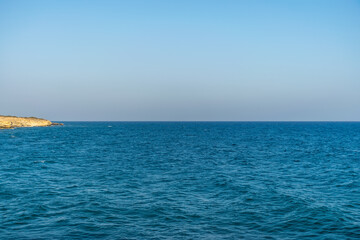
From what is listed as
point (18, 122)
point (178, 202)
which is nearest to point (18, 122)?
point (18, 122)

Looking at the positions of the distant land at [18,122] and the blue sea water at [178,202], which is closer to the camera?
the blue sea water at [178,202]

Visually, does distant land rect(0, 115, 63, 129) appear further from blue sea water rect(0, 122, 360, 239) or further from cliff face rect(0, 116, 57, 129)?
blue sea water rect(0, 122, 360, 239)

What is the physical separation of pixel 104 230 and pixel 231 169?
23998 mm

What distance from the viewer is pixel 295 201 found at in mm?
22609

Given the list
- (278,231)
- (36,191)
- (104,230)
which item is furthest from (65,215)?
(278,231)

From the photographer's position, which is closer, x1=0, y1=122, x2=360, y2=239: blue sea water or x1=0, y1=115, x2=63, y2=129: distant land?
x1=0, y1=122, x2=360, y2=239: blue sea water

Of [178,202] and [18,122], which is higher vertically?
[18,122]

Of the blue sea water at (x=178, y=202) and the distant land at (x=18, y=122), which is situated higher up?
the distant land at (x=18, y=122)

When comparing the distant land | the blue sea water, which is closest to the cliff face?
the distant land

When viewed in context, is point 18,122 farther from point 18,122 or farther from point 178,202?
point 178,202

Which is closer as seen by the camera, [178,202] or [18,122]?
[178,202]

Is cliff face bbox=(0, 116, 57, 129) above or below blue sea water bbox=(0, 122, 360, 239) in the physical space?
above

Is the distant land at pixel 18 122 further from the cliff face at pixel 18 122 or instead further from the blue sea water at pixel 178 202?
the blue sea water at pixel 178 202

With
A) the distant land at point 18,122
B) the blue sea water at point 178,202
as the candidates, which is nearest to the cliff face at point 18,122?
the distant land at point 18,122
